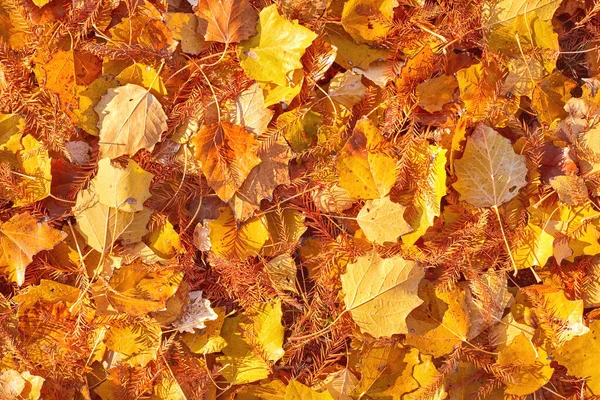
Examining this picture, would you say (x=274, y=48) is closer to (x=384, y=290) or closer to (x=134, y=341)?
(x=384, y=290)

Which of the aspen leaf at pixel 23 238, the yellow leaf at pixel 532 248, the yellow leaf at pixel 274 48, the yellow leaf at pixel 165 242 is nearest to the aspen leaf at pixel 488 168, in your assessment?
the yellow leaf at pixel 532 248

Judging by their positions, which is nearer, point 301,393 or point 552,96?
point 301,393

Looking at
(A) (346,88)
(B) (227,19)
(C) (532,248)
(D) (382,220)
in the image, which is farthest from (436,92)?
(B) (227,19)

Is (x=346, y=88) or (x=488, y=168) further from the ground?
(x=346, y=88)

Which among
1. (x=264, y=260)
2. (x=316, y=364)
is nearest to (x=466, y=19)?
(x=264, y=260)

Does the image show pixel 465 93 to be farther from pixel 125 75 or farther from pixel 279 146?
pixel 125 75

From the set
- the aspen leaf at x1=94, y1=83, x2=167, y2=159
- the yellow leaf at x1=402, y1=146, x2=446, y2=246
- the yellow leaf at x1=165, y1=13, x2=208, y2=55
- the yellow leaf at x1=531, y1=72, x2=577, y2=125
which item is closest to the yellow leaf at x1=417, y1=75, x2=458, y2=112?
the yellow leaf at x1=402, y1=146, x2=446, y2=246

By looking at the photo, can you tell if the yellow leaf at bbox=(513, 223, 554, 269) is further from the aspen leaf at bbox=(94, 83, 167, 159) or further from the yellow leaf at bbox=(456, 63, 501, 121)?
the aspen leaf at bbox=(94, 83, 167, 159)
